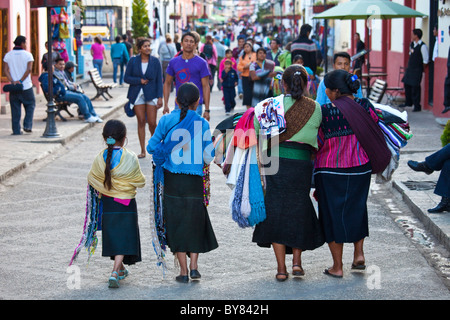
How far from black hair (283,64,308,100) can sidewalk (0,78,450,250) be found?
2.29 meters

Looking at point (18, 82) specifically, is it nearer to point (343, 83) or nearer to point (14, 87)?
point (14, 87)

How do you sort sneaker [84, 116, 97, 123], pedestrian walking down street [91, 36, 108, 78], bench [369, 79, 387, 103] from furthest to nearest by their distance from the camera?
pedestrian walking down street [91, 36, 108, 78] < bench [369, 79, 387, 103] < sneaker [84, 116, 97, 123]

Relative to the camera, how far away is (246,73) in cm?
1992

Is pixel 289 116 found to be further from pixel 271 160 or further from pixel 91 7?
pixel 91 7

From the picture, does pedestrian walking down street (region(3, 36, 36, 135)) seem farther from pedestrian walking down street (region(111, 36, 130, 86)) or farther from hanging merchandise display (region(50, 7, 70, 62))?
pedestrian walking down street (region(111, 36, 130, 86))

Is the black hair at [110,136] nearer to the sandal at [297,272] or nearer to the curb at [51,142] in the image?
the sandal at [297,272]

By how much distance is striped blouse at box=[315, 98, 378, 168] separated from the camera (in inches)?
263

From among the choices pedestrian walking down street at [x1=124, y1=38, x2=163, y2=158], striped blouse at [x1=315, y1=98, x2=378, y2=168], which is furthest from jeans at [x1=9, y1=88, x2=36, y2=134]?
striped blouse at [x1=315, y1=98, x2=378, y2=168]

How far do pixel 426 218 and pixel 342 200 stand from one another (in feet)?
8.00

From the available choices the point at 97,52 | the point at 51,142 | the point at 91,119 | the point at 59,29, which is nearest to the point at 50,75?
the point at 51,142

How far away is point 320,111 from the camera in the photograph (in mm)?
6660
